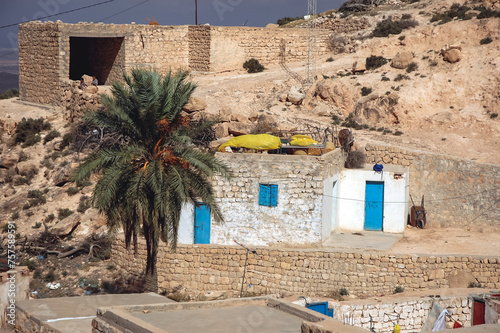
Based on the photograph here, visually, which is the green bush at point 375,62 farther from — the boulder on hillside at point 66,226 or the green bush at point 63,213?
the boulder on hillside at point 66,226

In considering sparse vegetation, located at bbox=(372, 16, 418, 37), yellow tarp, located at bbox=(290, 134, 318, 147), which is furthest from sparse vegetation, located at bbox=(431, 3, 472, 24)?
yellow tarp, located at bbox=(290, 134, 318, 147)

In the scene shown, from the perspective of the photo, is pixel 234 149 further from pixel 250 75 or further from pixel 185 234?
pixel 250 75

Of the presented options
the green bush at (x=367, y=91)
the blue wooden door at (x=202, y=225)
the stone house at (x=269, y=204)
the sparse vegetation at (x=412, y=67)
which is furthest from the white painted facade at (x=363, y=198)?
the sparse vegetation at (x=412, y=67)

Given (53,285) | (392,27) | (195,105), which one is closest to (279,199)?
(53,285)

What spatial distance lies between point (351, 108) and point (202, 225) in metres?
10.4

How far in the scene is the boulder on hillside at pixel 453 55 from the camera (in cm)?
3005

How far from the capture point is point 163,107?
18344 mm

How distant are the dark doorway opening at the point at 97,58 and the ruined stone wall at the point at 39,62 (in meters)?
1.85

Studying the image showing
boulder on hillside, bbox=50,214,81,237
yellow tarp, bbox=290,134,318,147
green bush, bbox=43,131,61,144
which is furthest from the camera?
green bush, bbox=43,131,61,144

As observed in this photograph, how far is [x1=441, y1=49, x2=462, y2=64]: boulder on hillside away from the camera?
1183 inches

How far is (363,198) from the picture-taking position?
22.8m

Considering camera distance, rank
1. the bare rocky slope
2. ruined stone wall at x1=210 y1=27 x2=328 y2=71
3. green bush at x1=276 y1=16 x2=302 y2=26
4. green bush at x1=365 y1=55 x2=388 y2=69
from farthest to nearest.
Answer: green bush at x1=276 y1=16 x2=302 y2=26 → ruined stone wall at x1=210 y1=27 x2=328 y2=71 → green bush at x1=365 y1=55 x2=388 y2=69 → the bare rocky slope

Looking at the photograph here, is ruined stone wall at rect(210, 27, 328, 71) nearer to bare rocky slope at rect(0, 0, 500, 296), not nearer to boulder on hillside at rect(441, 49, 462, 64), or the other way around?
bare rocky slope at rect(0, 0, 500, 296)

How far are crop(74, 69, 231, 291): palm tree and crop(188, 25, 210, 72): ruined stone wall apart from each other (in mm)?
15638
